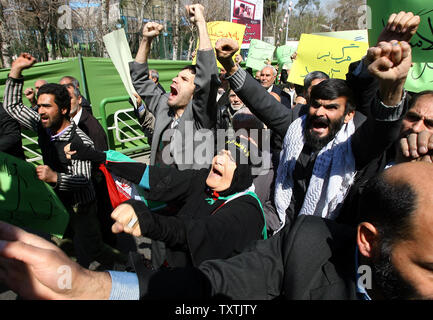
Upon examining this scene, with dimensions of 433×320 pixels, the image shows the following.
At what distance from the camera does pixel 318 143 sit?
193cm

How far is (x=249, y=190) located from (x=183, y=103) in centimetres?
104

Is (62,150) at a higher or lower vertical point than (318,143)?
lower

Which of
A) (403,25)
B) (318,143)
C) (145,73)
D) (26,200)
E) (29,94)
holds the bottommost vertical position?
Result: (26,200)

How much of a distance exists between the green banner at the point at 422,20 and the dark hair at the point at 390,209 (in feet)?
4.87

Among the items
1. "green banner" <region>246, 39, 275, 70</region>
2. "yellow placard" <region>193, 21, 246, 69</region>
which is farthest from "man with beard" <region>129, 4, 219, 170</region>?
"green banner" <region>246, 39, 275, 70</region>

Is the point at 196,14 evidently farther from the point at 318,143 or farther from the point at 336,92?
the point at 318,143

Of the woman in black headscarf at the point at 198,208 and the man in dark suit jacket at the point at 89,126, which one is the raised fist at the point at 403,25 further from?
the man in dark suit jacket at the point at 89,126

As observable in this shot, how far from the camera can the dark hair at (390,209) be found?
0.94 meters

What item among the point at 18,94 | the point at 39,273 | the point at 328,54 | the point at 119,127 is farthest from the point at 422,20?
the point at 119,127

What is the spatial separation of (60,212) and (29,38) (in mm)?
16221

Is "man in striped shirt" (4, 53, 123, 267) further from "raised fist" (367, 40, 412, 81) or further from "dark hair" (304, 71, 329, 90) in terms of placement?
"dark hair" (304, 71, 329, 90)

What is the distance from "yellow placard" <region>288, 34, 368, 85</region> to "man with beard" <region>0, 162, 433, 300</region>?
280cm

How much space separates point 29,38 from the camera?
47.8 ft

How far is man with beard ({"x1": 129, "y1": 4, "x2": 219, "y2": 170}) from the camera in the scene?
2047 millimetres
